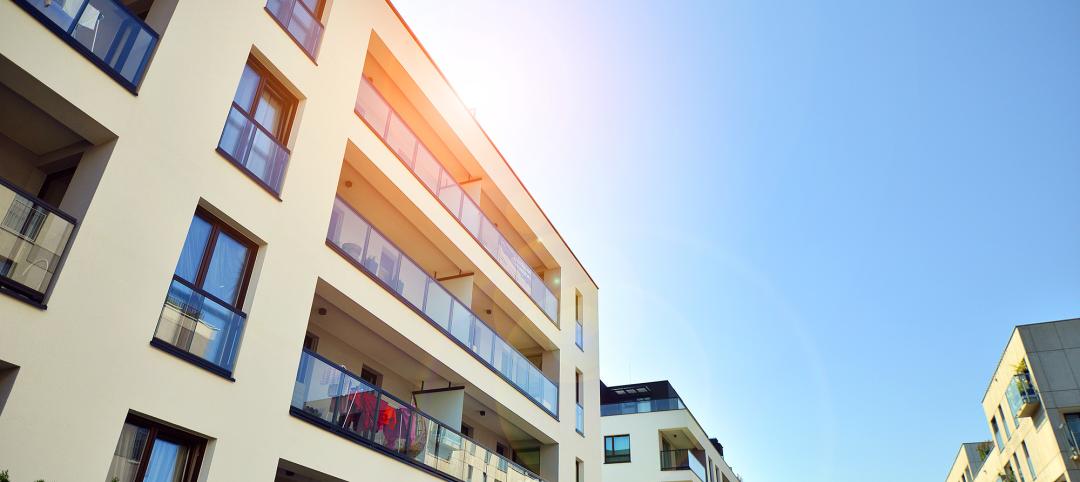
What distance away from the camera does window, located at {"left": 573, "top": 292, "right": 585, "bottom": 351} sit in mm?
23647

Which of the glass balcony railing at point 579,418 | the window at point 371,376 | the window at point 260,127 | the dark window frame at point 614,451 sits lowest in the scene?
the window at point 371,376

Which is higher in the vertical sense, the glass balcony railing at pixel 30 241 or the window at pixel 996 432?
the window at pixel 996 432

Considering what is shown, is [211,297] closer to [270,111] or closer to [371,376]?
[270,111]

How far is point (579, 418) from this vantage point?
2203 cm

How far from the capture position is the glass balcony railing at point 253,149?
10.3 meters

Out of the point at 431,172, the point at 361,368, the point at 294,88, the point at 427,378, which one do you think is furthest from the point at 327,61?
the point at 427,378

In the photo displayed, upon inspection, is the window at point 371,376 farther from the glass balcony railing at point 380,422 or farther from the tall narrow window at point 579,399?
the tall narrow window at point 579,399

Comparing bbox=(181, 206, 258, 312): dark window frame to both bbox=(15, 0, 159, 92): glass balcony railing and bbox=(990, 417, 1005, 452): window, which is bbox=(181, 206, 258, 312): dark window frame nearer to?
Answer: bbox=(15, 0, 159, 92): glass balcony railing

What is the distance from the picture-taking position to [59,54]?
796 cm

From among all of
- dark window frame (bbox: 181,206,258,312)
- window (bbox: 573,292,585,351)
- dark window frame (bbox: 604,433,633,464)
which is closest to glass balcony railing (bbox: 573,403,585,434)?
window (bbox: 573,292,585,351)

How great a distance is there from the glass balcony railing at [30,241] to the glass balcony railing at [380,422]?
4116mm

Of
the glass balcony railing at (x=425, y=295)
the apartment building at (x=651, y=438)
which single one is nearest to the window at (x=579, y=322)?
the glass balcony railing at (x=425, y=295)

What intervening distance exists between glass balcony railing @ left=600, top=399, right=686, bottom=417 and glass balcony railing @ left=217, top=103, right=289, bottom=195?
30.2 metres

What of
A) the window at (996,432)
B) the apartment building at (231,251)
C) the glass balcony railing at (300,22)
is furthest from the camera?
the window at (996,432)
